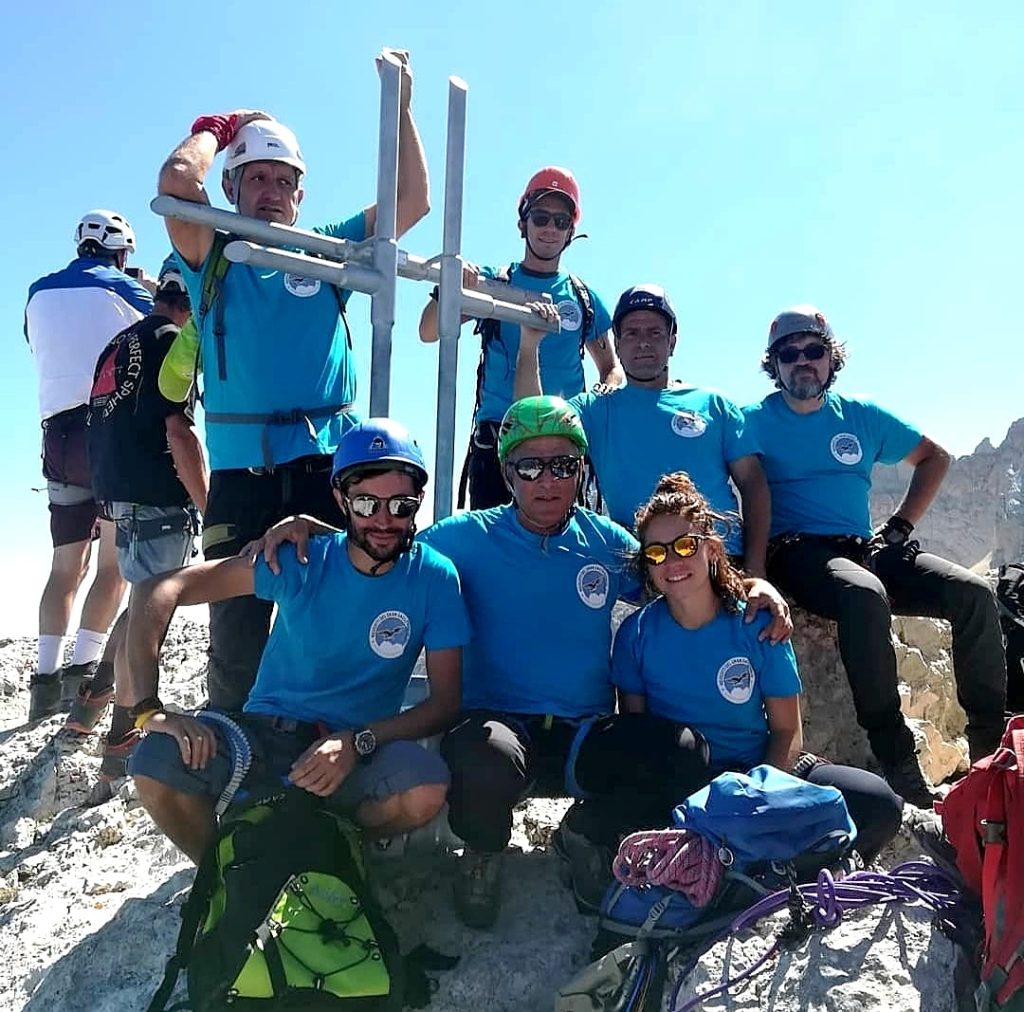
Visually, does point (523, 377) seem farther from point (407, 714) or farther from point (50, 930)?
point (50, 930)

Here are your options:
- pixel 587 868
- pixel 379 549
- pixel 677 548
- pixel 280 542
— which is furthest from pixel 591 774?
pixel 280 542

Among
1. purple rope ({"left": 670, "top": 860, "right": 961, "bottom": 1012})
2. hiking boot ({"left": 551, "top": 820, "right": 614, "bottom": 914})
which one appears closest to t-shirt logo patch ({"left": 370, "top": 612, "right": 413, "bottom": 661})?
hiking boot ({"left": 551, "top": 820, "right": 614, "bottom": 914})

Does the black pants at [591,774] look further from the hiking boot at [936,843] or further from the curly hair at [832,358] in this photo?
the curly hair at [832,358]

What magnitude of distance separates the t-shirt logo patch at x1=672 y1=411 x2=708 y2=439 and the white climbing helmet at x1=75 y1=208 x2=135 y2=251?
207 inches

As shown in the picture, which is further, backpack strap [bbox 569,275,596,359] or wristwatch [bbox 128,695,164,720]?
backpack strap [bbox 569,275,596,359]

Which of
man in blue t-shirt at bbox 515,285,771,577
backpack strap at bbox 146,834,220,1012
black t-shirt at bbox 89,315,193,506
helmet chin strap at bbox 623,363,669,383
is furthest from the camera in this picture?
black t-shirt at bbox 89,315,193,506

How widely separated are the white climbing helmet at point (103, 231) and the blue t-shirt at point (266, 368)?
322 cm

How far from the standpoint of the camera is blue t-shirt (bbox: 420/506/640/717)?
4.46 m

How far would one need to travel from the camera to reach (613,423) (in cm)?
602

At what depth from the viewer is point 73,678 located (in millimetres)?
7562

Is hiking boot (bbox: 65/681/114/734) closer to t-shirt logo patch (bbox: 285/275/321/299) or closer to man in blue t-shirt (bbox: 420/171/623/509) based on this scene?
man in blue t-shirt (bbox: 420/171/623/509)

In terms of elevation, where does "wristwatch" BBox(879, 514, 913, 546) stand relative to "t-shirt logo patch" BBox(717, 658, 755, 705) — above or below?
above

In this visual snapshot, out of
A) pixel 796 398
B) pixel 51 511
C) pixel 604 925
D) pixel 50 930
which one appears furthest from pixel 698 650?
pixel 51 511

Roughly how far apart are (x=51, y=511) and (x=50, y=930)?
12.8ft
